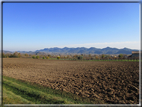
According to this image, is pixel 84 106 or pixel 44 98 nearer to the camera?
pixel 84 106

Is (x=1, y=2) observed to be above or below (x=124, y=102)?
above

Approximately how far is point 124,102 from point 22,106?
173 inches

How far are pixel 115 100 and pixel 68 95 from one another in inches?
93.2

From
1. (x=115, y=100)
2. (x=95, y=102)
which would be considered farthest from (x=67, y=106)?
(x=115, y=100)

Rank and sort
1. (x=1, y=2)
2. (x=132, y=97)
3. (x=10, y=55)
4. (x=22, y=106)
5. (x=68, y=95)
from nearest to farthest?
(x=1, y=2) < (x=22, y=106) < (x=132, y=97) < (x=68, y=95) < (x=10, y=55)

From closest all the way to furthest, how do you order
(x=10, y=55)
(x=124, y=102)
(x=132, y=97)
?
(x=124, y=102) → (x=132, y=97) → (x=10, y=55)

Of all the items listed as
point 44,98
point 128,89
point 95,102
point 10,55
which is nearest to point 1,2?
point 44,98

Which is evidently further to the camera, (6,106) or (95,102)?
(95,102)

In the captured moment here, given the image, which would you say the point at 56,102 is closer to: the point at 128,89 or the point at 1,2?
the point at 128,89

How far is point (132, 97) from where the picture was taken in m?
4.96

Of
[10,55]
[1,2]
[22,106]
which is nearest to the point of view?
[1,2]

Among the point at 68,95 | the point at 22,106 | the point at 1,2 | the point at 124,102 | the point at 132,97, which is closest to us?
the point at 1,2

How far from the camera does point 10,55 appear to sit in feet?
167

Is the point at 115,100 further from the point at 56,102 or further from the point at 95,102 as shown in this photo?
the point at 56,102
